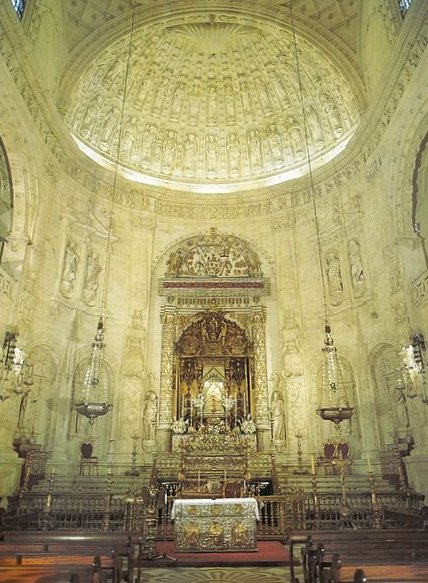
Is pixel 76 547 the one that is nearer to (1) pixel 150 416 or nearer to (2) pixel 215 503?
(2) pixel 215 503

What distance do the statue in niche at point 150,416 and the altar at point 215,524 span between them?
312 inches

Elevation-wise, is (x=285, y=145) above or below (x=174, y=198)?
above

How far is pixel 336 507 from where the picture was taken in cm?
1184

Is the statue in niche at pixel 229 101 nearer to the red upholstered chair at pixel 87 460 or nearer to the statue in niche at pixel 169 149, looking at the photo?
the statue in niche at pixel 169 149

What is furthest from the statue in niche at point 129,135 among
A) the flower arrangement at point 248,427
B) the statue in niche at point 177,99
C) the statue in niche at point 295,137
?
the flower arrangement at point 248,427

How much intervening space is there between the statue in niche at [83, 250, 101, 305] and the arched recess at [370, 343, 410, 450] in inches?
438

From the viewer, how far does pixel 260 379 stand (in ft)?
58.4

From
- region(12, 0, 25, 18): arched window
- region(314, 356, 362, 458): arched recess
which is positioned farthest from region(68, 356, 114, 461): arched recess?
region(12, 0, 25, 18): arched window

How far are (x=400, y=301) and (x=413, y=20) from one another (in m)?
8.39

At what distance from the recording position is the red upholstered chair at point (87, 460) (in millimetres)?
15155

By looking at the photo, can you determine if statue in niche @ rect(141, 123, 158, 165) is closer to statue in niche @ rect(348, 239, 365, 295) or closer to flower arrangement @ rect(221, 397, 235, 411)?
statue in niche @ rect(348, 239, 365, 295)

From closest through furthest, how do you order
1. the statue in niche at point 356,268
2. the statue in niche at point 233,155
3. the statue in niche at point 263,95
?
1. the statue in niche at point 356,268
2. the statue in niche at point 263,95
3. the statue in niche at point 233,155

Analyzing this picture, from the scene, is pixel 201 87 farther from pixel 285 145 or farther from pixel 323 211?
pixel 323 211

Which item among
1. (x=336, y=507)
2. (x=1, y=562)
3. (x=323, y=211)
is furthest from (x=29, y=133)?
(x=336, y=507)
